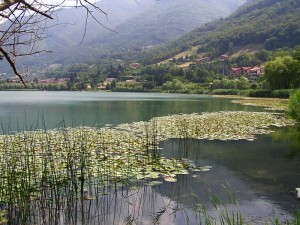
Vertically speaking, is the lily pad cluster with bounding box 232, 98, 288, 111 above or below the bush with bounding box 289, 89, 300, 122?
below

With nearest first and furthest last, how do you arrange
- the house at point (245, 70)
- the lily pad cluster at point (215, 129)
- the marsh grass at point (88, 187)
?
the marsh grass at point (88, 187) < the lily pad cluster at point (215, 129) < the house at point (245, 70)

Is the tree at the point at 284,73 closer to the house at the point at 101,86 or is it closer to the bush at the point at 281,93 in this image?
the bush at the point at 281,93

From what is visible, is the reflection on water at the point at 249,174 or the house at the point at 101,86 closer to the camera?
the reflection on water at the point at 249,174

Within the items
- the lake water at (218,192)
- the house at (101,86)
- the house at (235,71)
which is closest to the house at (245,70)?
the house at (235,71)

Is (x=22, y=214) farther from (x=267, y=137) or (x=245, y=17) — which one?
(x=245, y=17)

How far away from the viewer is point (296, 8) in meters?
168

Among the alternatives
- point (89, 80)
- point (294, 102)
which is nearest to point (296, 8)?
point (89, 80)

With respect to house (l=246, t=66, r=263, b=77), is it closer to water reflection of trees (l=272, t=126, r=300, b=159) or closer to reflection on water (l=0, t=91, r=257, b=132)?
reflection on water (l=0, t=91, r=257, b=132)

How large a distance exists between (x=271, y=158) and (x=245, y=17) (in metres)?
196

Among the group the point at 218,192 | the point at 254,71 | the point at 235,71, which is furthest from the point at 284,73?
the point at 235,71

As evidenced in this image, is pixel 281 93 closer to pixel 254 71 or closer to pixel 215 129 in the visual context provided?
pixel 215 129

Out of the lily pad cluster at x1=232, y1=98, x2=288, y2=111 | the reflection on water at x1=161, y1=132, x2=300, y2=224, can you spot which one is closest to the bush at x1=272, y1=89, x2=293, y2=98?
the lily pad cluster at x1=232, y1=98, x2=288, y2=111

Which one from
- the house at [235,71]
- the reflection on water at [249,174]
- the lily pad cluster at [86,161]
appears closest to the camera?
the lily pad cluster at [86,161]

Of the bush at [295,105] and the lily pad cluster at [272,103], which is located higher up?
the bush at [295,105]
